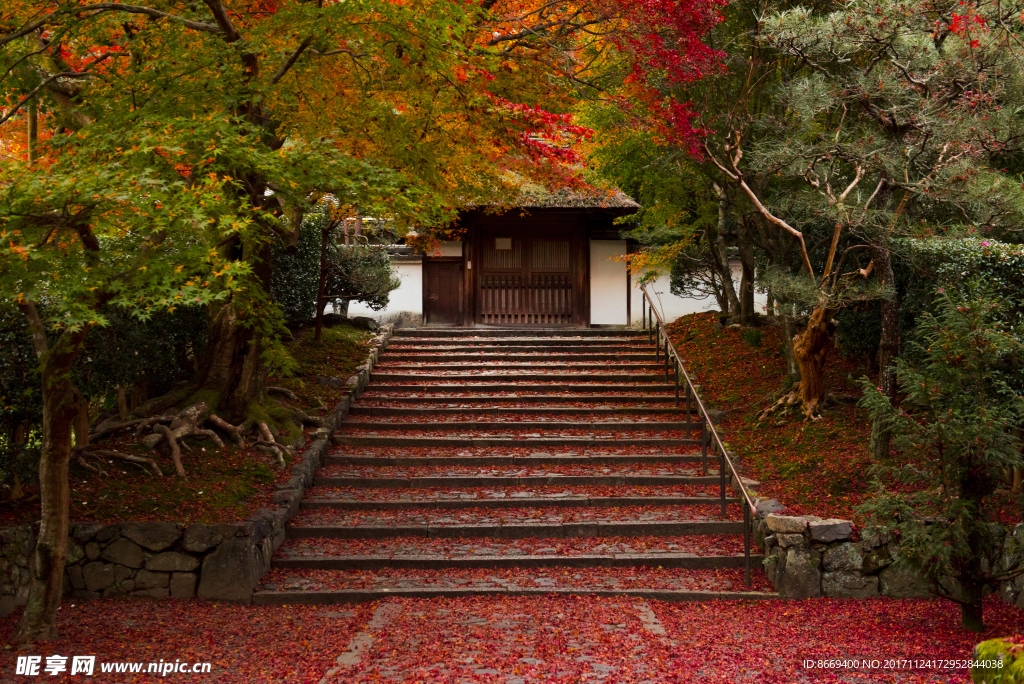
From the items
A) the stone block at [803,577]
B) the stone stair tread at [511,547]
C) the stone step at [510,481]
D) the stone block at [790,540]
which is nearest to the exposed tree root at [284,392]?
the stone step at [510,481]

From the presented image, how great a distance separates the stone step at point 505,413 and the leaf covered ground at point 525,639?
541 centimetres

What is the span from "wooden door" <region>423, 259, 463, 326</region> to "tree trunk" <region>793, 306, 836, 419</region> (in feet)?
33.1

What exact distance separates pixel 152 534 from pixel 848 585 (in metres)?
6.84

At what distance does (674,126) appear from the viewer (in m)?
11.6

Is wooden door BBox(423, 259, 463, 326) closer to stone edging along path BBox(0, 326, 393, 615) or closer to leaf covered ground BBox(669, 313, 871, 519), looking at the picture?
leaf covered ground BBox(669, 313, 871, 519)

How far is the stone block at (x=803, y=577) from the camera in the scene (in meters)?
8.44

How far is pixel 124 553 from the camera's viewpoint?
8352mm

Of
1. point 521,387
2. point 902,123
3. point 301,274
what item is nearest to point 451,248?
point 301,274

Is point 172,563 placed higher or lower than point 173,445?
lower

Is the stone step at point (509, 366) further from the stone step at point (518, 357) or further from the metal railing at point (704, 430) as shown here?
the metal railing at point (704, 430)

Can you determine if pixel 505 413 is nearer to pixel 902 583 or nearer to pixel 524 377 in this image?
pixel 524 377

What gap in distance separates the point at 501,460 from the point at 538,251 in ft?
30.5

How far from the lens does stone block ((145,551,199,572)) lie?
27.5ft

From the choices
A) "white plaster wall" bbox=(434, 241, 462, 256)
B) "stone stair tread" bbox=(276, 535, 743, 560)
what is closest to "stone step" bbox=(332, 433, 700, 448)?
"stone stair tread" bbox=(276, 535, 743, 560)
